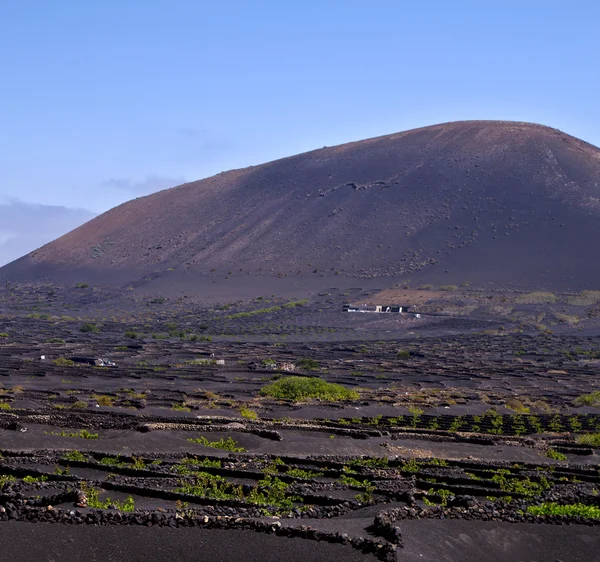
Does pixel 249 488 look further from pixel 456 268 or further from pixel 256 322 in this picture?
pixel 456 268

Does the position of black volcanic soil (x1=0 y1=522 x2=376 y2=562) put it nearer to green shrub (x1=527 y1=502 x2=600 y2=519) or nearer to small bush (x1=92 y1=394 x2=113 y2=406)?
green shrub (x1=527 y1=502 x2=600 y2=519)

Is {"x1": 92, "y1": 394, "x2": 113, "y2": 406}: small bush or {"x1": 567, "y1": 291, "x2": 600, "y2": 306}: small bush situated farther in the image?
{"x1": 567, "y1": 291, "x2": 600, "y2": 306}: small bush

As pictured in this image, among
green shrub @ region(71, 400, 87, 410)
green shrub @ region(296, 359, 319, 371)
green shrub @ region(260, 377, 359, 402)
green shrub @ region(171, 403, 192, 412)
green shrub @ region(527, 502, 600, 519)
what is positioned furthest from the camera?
green shrub @ region(296, 359, 319, 371)

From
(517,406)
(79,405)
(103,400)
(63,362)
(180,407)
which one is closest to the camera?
(79,405)

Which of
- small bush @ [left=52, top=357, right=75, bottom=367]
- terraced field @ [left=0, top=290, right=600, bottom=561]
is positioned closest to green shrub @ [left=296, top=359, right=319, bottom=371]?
terraced field @ [left=0, top=290, right=600, bottom=561]

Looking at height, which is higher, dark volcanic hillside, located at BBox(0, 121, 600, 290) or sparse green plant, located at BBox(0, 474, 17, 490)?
dark volcanic hillside, located at BBox(0, 121, 600, 290)

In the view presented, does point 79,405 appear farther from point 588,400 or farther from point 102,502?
point 588,400

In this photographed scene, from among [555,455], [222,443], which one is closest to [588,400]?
[555,455]
